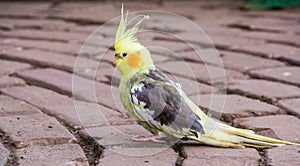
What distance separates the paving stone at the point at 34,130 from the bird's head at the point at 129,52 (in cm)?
33

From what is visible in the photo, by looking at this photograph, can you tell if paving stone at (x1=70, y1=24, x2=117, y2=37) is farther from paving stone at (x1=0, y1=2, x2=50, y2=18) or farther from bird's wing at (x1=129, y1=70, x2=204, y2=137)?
bird's wing at (x1=129, y1=70, x2=204, y2=137)

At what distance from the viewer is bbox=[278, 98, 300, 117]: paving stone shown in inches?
104

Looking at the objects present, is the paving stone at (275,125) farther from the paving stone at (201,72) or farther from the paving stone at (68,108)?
the paving stone at (201,72)

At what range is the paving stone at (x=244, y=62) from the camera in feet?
11.3

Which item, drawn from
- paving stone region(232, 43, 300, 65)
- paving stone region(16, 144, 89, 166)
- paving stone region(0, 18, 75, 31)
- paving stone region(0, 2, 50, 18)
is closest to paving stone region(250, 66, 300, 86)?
paving stone region(232, 43, 300, 65)

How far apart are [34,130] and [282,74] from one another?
140 centimetres

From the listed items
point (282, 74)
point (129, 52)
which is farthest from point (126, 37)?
point (282, 74)

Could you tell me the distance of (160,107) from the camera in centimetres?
213

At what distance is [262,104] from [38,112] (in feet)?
3.00

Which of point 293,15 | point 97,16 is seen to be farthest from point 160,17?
point 293,15

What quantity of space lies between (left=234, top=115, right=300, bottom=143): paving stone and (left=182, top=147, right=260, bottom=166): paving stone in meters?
0.22

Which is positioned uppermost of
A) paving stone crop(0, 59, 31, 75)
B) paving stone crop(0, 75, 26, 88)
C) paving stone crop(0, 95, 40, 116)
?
paving stone crop(0, 95, 40, 116)

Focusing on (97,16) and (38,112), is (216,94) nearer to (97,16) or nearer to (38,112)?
(38,112)

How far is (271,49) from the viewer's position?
3809 mm
